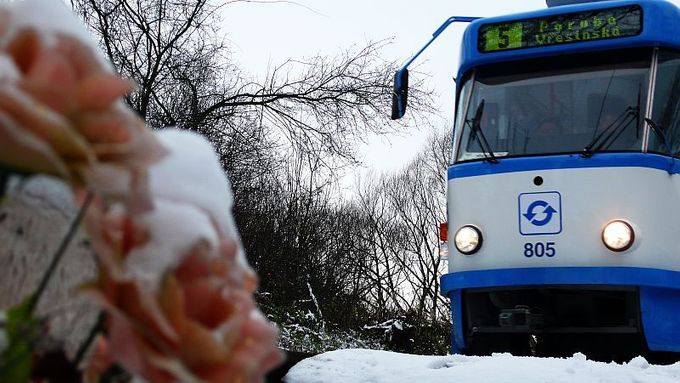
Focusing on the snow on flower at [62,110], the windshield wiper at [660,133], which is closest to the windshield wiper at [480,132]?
the windshield wiper at [660,133]

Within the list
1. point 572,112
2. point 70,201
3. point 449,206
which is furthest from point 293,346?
point 70,201

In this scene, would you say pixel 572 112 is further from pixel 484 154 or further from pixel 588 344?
pixel 588 344

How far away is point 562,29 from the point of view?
22.0ft

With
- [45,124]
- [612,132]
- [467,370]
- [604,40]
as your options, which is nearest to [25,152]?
[45,124]

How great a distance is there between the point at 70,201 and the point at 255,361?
0.82 ft

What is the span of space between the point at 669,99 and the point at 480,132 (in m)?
1.39

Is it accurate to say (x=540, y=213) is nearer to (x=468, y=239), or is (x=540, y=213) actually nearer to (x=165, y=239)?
(x=468, y=239)

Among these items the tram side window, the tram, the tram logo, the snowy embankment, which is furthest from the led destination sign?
the snowy embankment

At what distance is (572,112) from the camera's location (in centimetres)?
664

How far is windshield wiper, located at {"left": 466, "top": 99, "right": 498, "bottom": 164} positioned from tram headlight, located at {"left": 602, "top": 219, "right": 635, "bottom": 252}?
1.01 meters

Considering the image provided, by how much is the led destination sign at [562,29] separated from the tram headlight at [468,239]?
1.41 m

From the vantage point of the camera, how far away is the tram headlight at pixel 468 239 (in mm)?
6668

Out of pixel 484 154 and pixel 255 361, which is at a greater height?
pixel 484 154

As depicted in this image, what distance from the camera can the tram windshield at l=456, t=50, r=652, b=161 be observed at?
6.48 meters
